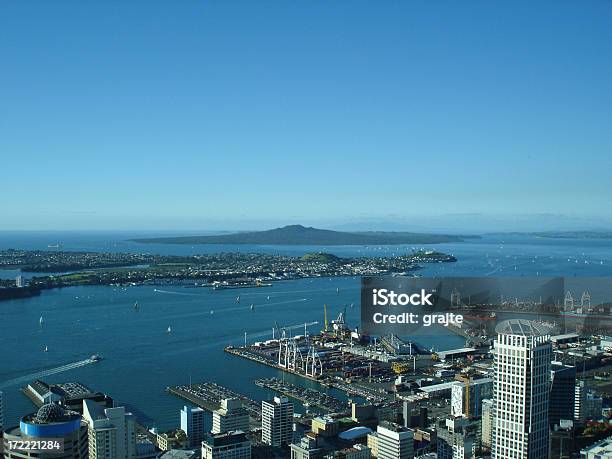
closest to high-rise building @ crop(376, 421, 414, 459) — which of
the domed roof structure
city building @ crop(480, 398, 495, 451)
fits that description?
city building @ crop(480, 398, 495, 451)

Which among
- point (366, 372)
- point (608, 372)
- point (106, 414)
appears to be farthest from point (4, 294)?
point (608, 372)

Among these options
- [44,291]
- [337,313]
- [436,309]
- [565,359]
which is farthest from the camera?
[44,291]

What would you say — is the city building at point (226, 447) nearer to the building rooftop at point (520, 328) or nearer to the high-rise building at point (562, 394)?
the building rooftop at point (520, 328)

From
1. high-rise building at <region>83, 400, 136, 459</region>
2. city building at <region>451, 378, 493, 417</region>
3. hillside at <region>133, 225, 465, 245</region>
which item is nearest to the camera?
high-rise building at <region>83, 400, 136, 459</region>

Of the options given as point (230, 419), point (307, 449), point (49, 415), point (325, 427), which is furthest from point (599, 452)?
point (49, 415)

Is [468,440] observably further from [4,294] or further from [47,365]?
[4,294]

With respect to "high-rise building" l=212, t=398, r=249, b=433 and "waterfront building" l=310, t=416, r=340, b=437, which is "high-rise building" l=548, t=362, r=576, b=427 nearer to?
"waterfront building" l=310, t=416, r=340, b=437

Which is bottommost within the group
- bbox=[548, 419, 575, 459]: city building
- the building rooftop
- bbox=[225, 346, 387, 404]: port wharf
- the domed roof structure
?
bbox=[225, 346, 387, 404]: port wharf

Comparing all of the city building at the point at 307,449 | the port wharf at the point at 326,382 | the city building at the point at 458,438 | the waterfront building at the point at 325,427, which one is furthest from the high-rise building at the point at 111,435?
the port wharf at the point at 326,382
